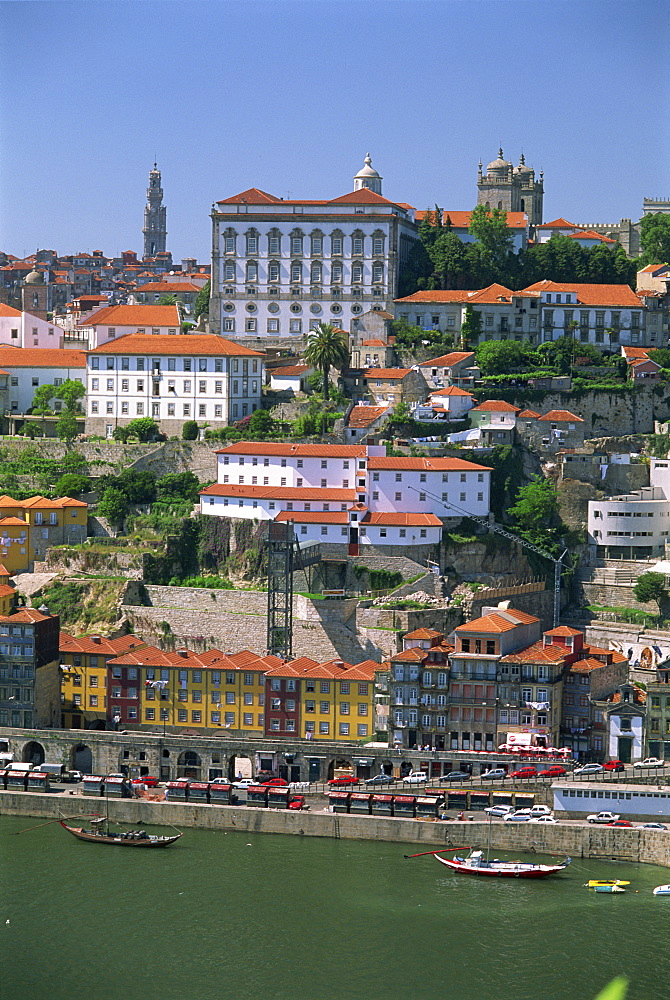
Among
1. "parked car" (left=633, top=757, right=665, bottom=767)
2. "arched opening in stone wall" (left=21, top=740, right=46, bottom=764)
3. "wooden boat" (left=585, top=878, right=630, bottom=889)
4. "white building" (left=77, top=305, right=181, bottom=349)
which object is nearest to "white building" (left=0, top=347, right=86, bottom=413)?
"white building" (left=77, top=305, right=181, bottom=349)

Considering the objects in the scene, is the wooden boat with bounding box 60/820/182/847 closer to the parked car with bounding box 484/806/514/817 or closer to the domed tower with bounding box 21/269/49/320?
the parked car with bounding box 484/806/514/817

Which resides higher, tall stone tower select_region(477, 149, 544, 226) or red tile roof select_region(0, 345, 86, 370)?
tall stone tower select_region(477, 149, 544, 226)

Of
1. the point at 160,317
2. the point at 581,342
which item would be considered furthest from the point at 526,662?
the point at 160,317

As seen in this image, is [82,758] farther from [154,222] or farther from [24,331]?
[154,222]

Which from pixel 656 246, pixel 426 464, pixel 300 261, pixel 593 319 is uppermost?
pixel 656 246

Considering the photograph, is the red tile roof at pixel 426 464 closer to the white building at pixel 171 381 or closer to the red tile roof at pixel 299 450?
the red tile roof at pixel 299 450

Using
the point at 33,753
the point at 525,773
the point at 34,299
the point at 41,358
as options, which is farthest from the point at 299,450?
the point at 34,299

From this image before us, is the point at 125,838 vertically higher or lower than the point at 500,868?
higher
